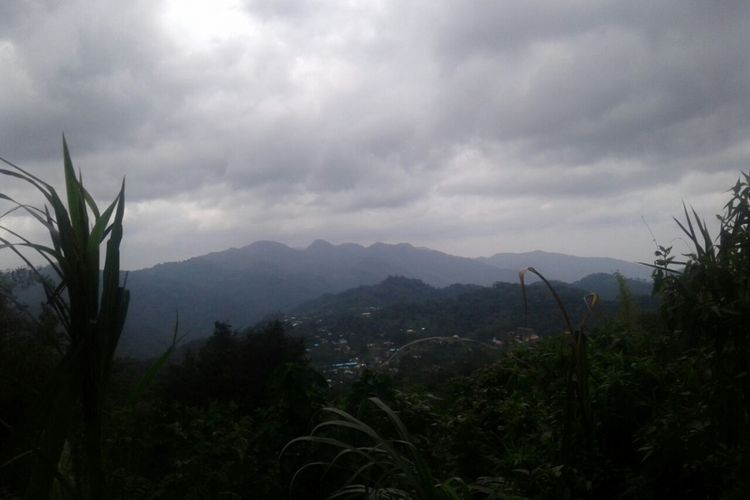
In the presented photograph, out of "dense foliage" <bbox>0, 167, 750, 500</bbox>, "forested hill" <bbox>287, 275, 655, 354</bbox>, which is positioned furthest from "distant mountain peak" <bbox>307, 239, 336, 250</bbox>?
"dense foliage" <bbox>0, 167, 750, 500</bbox>

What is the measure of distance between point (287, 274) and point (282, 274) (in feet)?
0.99

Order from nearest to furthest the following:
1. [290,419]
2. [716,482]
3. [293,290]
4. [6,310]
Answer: [716,482], [290,419], [6,310], [293,290]

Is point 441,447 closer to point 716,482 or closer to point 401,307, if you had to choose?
point 716,482

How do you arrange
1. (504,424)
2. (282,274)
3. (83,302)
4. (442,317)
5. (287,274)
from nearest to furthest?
(83,302) → (504,424) → (442,317) → (282,274) → (287,274)

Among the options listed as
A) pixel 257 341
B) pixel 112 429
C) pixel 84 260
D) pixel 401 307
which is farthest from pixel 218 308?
pixel 84 260

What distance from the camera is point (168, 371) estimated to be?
15.2 feet

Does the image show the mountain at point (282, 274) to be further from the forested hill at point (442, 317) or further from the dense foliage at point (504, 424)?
the dense foliage at point (504, 424)

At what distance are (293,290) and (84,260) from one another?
16691 millimetres

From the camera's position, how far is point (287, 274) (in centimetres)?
2156

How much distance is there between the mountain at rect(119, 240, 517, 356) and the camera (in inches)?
403

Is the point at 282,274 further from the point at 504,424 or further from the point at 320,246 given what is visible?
the point at 504,424

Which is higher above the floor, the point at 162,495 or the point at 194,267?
the point at 194,267

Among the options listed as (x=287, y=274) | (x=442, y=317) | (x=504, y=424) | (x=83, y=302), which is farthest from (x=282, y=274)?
(x=83, y=302)

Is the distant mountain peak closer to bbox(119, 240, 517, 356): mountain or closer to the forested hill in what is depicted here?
bbox(119, 240, 517, 356): mountain
